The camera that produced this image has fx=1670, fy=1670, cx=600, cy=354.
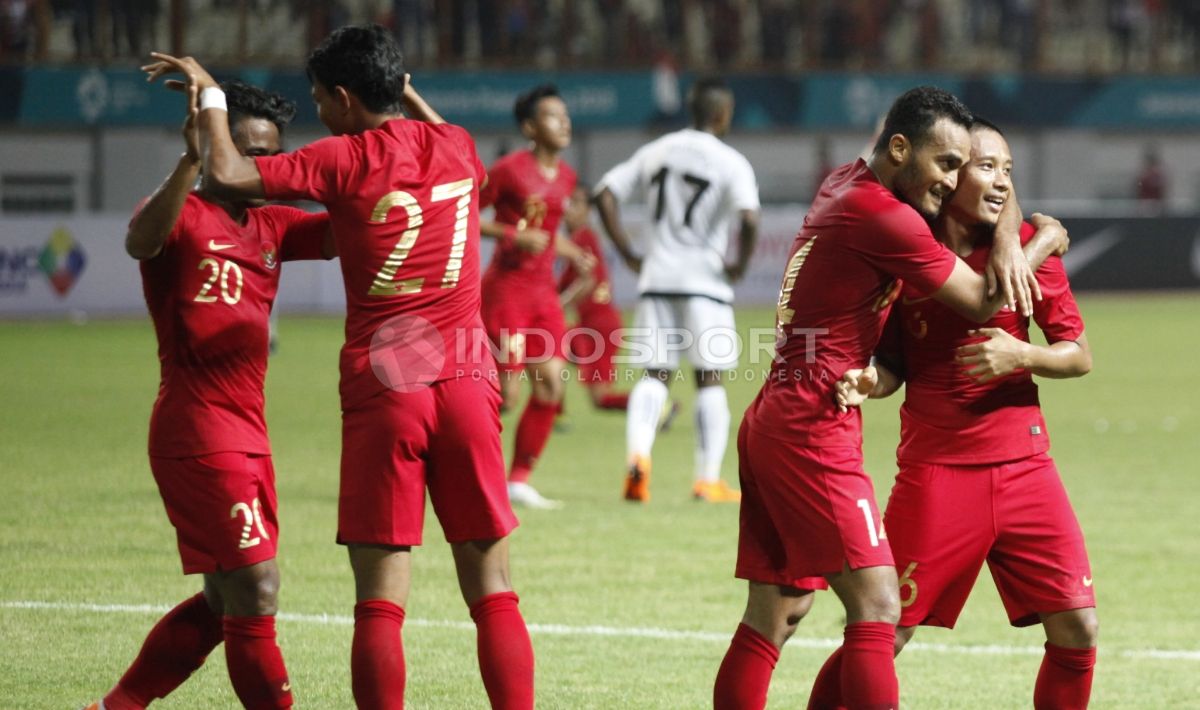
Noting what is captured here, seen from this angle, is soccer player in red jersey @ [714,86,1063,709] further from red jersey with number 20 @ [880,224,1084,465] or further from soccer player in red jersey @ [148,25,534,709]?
soccer player in red jersey @ [148,25,534,709]

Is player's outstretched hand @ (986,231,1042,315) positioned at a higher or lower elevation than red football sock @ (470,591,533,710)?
higher

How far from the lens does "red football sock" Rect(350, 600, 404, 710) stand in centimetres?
464

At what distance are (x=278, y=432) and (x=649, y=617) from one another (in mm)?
7035

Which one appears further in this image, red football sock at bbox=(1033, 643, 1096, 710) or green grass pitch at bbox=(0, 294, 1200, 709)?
green grass pitch at bbox=(0, 294, 1200, 709)

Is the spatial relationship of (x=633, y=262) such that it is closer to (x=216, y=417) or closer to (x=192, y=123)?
(x=216, y=417)

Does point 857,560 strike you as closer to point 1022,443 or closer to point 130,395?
point 1022,443

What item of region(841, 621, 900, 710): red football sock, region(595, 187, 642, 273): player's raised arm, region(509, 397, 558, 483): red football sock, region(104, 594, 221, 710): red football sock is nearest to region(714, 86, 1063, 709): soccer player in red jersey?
region(841, 621, 900, 710): red football sock

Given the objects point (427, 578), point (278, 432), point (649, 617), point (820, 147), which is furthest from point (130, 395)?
point (820, 147)

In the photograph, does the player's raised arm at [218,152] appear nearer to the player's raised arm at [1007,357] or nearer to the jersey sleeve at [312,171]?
the jersey sleeve at [312,171]

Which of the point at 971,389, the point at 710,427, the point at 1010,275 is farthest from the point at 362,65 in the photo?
the point at 710,427

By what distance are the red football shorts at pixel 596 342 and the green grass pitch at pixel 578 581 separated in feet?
2.31

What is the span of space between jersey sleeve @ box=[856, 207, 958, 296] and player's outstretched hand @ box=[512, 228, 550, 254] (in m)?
6.19

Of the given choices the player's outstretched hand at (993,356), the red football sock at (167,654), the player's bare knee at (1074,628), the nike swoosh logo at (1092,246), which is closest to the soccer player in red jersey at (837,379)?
the player's outstretched hand at (993,356)

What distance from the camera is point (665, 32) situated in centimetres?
3359
